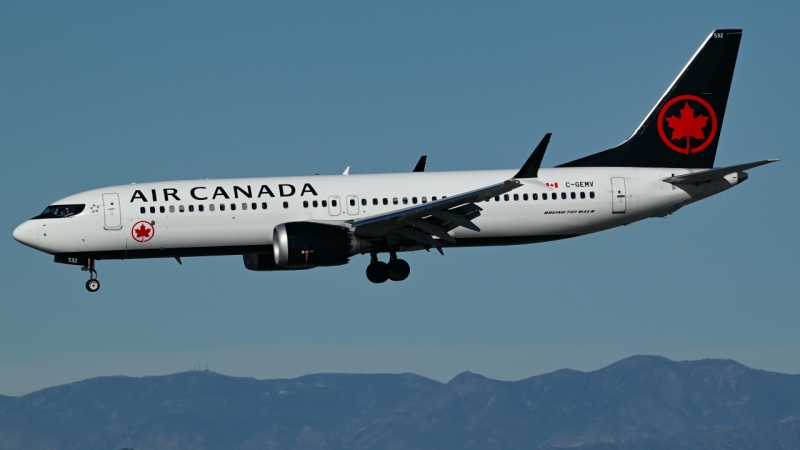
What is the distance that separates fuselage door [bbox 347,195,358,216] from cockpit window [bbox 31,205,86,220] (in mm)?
10967

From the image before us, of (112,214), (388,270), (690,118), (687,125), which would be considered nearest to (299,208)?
(388,270)

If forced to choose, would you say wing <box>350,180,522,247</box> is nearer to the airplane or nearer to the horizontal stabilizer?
the airplane

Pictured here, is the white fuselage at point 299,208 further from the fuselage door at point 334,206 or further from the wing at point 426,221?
the wing at point 426,221

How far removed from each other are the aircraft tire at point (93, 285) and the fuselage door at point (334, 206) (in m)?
10.2

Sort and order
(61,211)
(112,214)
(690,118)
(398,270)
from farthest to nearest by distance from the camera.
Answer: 1. (690,118)
2. (398,270)
3. (61,211)
4. (112,214)

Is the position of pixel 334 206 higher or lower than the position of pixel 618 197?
higher

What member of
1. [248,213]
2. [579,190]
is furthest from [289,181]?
[579,190]

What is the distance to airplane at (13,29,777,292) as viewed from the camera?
50281 mm

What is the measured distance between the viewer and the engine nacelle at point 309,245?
49375 millimetres

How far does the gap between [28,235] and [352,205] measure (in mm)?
13440

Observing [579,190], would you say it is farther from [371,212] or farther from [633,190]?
[371,212]

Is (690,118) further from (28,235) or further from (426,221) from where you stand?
(28,235)

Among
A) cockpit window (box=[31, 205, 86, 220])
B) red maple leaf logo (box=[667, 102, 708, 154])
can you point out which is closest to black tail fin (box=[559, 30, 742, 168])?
red maple leaf logo (box=[667, 102, 708, 154])

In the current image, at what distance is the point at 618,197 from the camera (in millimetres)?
54656
